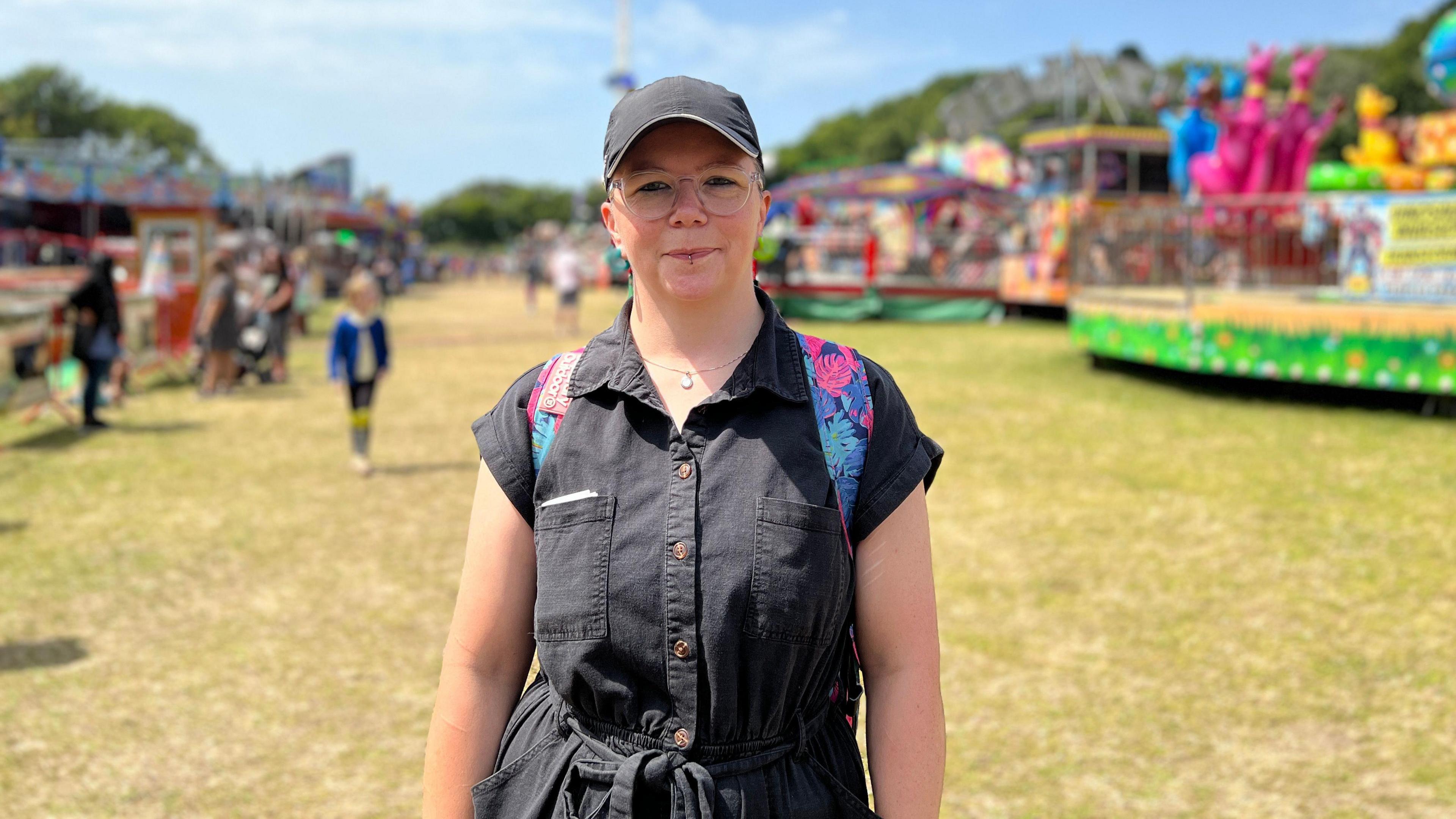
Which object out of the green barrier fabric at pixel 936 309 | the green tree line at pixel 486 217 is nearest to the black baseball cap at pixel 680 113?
the green barrier fabric at pixel 936 309

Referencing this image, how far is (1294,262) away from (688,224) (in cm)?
1743

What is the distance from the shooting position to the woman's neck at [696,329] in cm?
175

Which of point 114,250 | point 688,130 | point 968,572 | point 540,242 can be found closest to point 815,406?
point 688,130

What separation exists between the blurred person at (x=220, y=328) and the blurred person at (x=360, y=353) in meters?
4.64

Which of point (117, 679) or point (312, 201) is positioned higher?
point (312, 201)

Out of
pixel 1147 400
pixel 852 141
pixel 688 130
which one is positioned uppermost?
pixel 852 141

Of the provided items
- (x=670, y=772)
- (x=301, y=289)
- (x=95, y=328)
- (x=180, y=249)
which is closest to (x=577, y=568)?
(x=670, y=772)

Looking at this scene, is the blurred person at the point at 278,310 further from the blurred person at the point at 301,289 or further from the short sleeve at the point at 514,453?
the short sleeve at the point at 514,453

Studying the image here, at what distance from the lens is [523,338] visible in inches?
838

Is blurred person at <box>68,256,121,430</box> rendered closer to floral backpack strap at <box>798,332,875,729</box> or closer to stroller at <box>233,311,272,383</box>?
stroller at <box>233,311,272,383</box>

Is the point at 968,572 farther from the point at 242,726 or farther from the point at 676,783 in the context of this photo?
the point at 676,783

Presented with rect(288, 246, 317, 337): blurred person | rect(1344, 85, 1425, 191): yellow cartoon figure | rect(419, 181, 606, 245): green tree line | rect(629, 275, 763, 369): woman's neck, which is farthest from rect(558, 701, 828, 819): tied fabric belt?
rect(419, 181, 606, 245): green tree line

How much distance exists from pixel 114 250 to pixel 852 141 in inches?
4016

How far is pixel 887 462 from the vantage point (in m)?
1.72
